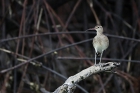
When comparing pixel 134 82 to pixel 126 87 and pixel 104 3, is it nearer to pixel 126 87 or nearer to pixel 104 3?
pixel 126 87

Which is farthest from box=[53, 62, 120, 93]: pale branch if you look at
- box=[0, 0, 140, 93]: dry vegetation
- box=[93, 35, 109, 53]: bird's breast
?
box=[0, 0, 140, 93]: dry vegetation

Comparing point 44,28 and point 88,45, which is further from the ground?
point 44,28

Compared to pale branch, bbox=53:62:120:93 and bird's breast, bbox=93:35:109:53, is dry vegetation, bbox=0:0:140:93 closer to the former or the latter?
bird's breast, bbox=93:35:109:53

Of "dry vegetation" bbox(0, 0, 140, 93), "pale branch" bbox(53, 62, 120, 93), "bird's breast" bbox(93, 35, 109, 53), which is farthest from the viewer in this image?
"dry vegetation" bbox(0, 0, 140, 93)

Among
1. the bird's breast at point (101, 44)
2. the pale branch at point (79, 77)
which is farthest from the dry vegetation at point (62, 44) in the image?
the pale branch at point (79, 77)

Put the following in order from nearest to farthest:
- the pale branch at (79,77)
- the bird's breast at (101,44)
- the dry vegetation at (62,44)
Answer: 1. the pale branch at (79,77)
2. the bird's breast at (101,44)
3. the dry vegetation at (62,44)

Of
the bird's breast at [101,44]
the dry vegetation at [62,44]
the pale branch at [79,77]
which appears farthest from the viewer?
the dry vegetation at [62,44]

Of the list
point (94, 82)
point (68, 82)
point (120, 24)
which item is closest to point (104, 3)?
point (120, 24)

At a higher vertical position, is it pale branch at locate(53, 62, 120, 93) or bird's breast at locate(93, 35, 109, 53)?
bird's breast at locate(93, 35, 109, 53)

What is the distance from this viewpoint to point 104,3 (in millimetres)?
5301

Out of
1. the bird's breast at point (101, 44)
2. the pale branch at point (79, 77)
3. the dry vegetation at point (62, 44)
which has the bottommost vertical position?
the pale branch at point (79, 77)

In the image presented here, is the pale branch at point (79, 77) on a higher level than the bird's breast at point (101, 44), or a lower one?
lower

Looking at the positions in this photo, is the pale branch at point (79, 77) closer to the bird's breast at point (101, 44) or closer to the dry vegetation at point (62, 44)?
the bird's breast at point (101, 44)

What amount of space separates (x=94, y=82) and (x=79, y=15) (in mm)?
1495
